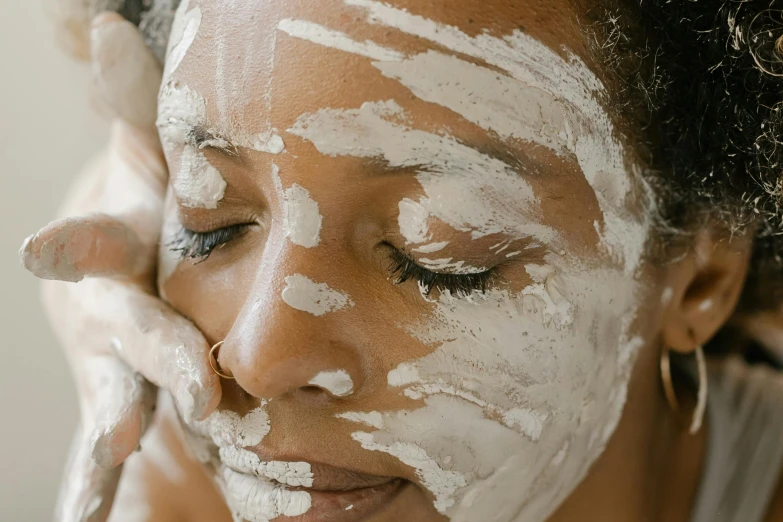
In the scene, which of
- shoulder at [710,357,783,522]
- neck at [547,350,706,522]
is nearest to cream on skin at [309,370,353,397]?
neck at [547,350,706,522]

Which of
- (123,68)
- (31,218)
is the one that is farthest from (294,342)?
(31,218)

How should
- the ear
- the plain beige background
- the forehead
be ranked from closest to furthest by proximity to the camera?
the forehead
the ear
the plain beige background

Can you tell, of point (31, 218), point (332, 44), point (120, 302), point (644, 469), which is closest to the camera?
point (332, 44)

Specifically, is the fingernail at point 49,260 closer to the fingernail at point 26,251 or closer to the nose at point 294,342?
the fingernail at point 26,251

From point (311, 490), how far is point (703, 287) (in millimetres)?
497

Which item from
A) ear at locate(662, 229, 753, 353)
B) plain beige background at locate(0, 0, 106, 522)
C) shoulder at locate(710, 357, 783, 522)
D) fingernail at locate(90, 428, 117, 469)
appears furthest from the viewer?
plain beige background at locate(0, 0, 106, 522)

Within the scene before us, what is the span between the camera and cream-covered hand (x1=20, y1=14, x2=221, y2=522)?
69 centimetres

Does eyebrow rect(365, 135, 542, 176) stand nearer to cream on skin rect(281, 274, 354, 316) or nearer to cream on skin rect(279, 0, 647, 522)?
cream on skin rect(279, 0, 647, 522)

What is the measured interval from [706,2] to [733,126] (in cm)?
13

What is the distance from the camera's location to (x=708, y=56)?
2.23ft

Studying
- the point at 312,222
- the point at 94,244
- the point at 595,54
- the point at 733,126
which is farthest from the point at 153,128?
the point at 733,126

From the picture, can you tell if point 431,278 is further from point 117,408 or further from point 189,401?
point 117,408

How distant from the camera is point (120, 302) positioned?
0.78 m

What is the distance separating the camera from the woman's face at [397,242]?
589mm
